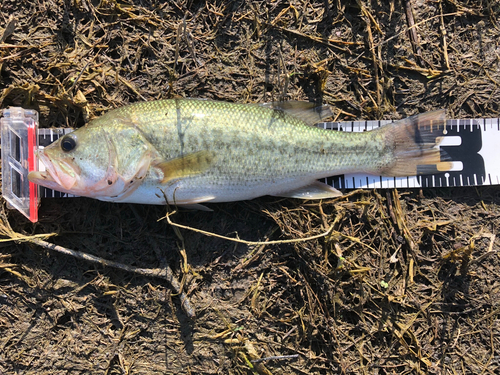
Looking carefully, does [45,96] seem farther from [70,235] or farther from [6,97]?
[70,235]

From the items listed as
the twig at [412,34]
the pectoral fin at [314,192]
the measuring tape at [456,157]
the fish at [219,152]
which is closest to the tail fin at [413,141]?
the fish at [219,152]

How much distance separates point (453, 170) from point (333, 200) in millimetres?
1335

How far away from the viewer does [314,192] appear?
3.23 metres

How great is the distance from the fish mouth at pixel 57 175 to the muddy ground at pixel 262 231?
0.54m

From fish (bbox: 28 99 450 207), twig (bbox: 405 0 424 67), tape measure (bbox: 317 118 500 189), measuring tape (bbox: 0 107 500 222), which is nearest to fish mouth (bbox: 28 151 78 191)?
fish (bbox: 28 99 450 207)

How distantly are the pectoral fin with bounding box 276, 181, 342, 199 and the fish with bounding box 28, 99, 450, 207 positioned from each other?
1 centimetres

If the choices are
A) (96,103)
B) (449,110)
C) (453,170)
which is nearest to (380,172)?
(453,170)

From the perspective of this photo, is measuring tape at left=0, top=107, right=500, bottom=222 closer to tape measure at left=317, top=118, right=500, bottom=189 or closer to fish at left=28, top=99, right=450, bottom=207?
tape measure at left=317, top=118, right=500, bottom=189

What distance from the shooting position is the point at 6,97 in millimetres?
3287

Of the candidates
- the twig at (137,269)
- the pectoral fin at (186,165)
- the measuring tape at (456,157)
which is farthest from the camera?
the measuring tape at (456,157)

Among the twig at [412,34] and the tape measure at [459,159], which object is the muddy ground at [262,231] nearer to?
the twig at [412,34]

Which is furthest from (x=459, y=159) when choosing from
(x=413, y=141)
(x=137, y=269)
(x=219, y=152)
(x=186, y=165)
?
(x=137, y=269)

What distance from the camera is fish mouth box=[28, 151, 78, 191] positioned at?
278 cm

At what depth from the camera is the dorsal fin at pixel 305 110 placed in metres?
3.21
